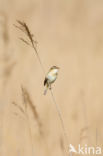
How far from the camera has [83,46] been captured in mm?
3303

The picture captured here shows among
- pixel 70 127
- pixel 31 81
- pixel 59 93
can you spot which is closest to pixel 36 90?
pixel 31 81

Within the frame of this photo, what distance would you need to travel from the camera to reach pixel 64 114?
2699 mm

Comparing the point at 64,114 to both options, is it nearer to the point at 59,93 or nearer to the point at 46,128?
the point at 59,93

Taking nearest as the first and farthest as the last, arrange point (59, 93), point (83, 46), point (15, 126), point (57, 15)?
point (15, 126) < point (59, 93) < point (83, 46) < point (57, 15)

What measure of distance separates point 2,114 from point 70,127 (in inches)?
18.4

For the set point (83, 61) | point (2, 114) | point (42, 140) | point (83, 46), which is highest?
point (83, 46)

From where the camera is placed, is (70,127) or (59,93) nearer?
(70,127)

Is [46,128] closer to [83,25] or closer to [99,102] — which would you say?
[99,102]

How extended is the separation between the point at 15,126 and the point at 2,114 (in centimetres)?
10

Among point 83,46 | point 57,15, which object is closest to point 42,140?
point 83,46

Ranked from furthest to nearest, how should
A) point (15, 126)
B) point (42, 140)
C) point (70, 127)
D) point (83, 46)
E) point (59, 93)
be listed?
1. point (83, 46)
2. point (59, 93)
3. point (70, 127)
4. point (15, 126)
5. point (42, 140)

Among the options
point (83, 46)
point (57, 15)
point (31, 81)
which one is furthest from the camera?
point (57, 15)

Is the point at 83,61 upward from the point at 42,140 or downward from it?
upward

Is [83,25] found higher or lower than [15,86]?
higher
